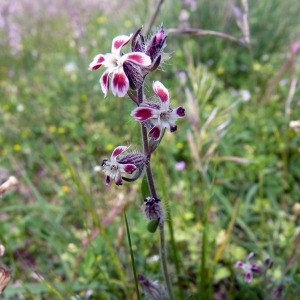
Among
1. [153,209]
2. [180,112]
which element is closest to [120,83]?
[180,112]

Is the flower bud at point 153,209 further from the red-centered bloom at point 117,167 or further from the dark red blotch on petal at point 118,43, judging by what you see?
the dark red blotch on petal at point 118,43

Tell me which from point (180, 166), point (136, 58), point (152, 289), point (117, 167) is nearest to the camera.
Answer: point (136, 58)

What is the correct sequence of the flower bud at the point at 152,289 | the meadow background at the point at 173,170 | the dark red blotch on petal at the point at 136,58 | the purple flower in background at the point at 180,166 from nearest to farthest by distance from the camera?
1. the dark red blotch on petal at the point at 136,58
2. the flower bud at the point at 152,289
3. the meadow background at the point at 173,170
4. the purple flower in background at the point at 180,166

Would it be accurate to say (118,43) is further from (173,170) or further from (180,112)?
(173,170)

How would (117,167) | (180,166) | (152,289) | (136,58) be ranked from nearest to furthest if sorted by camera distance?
(136,58) < (117,167) < (152,289) < (180,166)

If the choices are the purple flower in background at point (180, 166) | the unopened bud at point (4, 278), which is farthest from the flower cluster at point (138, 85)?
the purple flower in background at point (180, 166)

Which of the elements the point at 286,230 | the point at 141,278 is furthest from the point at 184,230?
the point at 141,278

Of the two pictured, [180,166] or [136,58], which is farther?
[180,166]
